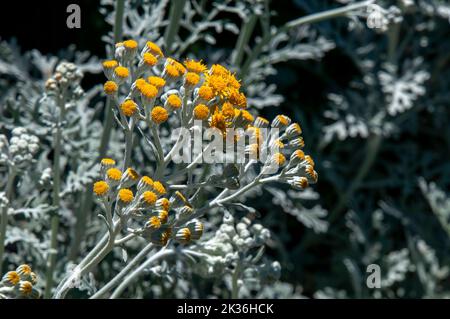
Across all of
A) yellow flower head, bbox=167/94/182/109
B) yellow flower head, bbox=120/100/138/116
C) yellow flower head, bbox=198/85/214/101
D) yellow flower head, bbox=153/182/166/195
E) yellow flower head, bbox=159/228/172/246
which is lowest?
yellow flower head, bbox=159/228/172/246

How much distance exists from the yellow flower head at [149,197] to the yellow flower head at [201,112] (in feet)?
0.90

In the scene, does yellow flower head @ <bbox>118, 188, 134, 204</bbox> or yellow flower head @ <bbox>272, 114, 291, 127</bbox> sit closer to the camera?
yellow flower head @ <bbox>118, 188, 134, 204</bbox>

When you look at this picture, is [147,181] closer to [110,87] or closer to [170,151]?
[170,151]

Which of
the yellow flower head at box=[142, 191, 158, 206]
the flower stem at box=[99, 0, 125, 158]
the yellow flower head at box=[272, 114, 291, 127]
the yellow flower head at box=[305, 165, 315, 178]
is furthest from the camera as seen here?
the flower stem at box=[99, 0, 125, 158]

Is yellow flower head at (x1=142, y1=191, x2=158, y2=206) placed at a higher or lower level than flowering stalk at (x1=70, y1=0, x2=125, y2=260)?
lower

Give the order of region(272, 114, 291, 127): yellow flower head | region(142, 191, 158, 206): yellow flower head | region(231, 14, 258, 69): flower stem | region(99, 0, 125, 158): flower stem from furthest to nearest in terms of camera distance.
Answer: region(231, 14, 258, 69): flower stem
region(99, 0, 125, 158): flower stem
region(272, 114, 291, 127): yellow flower head
region(142, 191, 158, 206): yellow flower head

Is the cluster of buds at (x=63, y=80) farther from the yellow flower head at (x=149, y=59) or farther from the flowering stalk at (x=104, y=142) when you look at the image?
the yellow flower head at (x=149, y=59)

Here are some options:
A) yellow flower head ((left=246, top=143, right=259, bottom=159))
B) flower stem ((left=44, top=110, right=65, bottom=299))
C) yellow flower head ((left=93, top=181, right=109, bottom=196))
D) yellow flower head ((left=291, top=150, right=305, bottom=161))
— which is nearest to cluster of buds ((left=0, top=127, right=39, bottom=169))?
flower stem ((left=44, top=110, right=65, bottom=299))

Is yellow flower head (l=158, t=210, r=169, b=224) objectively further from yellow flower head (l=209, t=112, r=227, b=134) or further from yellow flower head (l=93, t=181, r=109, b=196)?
yellow flower head (l=209, t=112, r=227, b=134)

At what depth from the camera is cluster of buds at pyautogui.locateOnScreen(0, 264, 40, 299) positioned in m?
2.14

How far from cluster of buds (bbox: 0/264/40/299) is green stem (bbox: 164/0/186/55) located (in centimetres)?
118

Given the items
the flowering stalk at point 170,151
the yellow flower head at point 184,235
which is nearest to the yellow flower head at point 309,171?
the flowering stalk at point 170,151

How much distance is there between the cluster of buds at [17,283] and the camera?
7.02 feet

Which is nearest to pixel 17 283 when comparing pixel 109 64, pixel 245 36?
pixel 109 64
